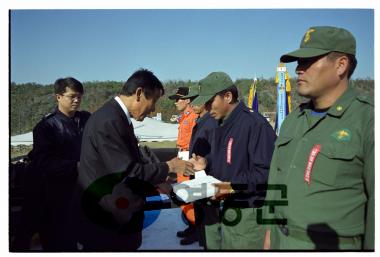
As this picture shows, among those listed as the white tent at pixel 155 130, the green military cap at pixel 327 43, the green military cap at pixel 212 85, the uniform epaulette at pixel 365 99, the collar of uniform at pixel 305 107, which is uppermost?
the green military cap at pixel 327 43

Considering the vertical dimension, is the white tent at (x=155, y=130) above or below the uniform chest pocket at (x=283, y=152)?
below

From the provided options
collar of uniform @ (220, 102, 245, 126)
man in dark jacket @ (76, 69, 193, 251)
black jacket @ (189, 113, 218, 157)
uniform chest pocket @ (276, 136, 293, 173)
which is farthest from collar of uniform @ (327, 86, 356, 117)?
black jacket @ (189, 113, 218, 157)

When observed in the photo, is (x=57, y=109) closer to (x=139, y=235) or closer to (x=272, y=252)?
(x=139, y=235)

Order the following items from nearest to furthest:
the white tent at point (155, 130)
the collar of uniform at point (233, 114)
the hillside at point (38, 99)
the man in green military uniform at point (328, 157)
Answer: the man in green military uniform at point (328, 157) < the collar of uniform at point (233, 114) < the hillside at point (38, 99) < the white tent at point (155, 130)

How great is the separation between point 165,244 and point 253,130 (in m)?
1.96

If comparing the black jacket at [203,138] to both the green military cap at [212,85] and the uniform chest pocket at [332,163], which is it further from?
the uniform chest pocket at [332,163]

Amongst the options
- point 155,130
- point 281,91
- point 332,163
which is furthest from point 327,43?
point 155,130

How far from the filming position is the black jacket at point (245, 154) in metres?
2.26

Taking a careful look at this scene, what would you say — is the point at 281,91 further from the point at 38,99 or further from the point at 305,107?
the point at 38,99

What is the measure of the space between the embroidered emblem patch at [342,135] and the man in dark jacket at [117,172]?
1074 mm

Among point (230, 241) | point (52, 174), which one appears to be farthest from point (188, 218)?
point (52, 174)

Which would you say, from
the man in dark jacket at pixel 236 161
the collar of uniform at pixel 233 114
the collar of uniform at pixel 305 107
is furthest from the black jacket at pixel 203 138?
the collar of uniform at pixel 305 107

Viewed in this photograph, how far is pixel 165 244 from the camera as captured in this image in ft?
12.1

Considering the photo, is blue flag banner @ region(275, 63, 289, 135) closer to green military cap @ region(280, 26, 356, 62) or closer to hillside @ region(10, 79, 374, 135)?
hillside @ region(10, 79, 374, 135)
